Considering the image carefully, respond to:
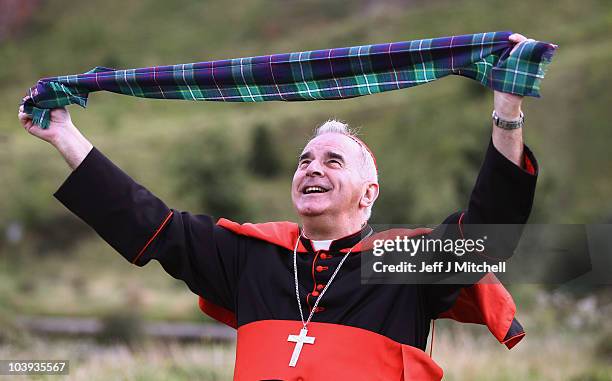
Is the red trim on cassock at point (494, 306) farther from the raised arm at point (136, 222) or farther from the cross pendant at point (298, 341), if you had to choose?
the raised arm at point (136, 222)

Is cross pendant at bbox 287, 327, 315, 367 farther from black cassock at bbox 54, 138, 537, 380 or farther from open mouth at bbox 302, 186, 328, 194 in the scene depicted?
open mouth at bbox 302, 186, 328, 194

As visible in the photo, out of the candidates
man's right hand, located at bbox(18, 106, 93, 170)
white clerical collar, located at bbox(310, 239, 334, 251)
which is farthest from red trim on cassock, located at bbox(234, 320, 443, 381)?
man's right hand, located at bbox(18, 106, 93, 170)

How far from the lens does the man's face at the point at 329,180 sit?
389 centimetres

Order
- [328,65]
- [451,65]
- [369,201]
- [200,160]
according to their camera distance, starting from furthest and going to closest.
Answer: [200,160] → [369,201] → [328,65] → [451,65]

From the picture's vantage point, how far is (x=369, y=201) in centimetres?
409

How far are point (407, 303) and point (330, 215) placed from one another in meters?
0.51

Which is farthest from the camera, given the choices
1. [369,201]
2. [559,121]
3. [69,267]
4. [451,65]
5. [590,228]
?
[559,121]

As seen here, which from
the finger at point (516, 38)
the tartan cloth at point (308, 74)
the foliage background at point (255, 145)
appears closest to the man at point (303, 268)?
the tartan cloth at point (308, 74)

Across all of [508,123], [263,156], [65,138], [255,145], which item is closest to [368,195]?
[508,123]

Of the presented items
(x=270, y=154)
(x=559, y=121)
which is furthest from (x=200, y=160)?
(x=559, y=121)

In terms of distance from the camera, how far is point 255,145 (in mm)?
35094

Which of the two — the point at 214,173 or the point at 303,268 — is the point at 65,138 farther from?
the point at 214,173

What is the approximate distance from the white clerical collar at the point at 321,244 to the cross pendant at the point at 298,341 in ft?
1.41

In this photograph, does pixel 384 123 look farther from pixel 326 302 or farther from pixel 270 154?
pixel 326 302
